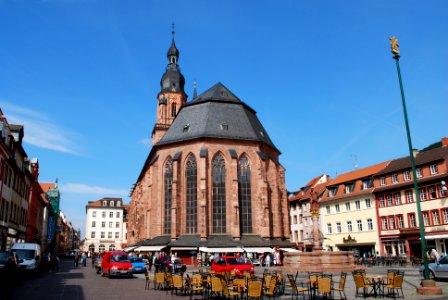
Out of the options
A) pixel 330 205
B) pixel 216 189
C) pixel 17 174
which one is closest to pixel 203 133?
pixel 216 189

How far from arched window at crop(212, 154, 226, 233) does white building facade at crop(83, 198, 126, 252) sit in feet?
204

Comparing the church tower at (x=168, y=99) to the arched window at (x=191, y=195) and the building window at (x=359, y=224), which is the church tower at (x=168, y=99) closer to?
the arched window at (x=191, y=195)

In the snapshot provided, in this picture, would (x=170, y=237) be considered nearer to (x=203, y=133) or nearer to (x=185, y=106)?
(x=203, y=133)

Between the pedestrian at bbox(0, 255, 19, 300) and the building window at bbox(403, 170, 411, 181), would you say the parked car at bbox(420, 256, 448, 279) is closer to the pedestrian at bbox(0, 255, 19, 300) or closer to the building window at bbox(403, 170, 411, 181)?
the pedestrian at bbox(0, 255, 19, 300)

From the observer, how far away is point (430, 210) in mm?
37938

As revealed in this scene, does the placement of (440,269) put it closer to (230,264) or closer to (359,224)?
(230,264)

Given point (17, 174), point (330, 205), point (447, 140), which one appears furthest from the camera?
point (330, 205)

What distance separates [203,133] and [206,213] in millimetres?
8120

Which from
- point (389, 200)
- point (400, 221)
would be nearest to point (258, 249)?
point (400, 221)

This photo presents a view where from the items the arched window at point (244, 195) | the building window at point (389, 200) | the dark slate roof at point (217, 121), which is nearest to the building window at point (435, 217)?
the building window at point (389, 200)

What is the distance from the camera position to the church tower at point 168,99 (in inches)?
2478

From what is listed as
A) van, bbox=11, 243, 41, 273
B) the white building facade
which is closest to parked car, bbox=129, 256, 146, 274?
van, bbox=11, 243, 41, 273

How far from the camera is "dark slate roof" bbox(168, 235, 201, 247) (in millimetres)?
35453

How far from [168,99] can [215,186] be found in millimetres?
29524
